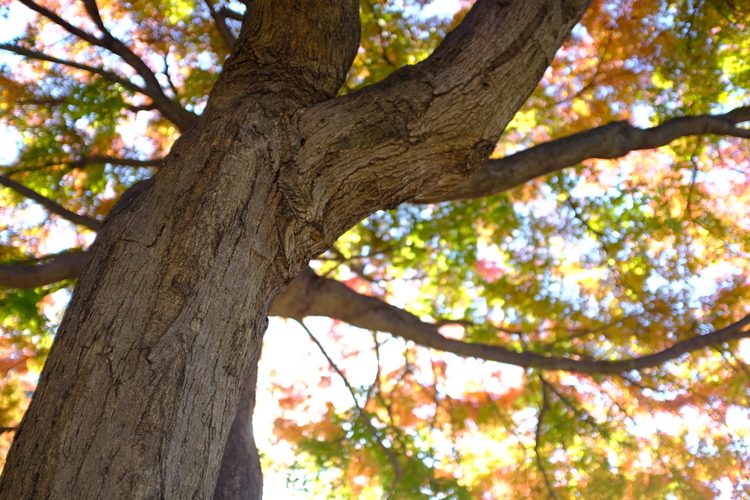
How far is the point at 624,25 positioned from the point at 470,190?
277 cm

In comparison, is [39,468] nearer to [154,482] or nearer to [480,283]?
[154,482]

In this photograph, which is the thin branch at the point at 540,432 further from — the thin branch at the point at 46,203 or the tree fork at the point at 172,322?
the thin branch at the point at 46,203

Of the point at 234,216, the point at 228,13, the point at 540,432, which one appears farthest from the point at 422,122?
the point at 540,432

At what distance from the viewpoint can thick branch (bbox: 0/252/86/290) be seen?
8.75ft

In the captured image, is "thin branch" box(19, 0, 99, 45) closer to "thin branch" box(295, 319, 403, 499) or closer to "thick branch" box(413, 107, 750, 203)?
"thin branch" box(295, 319, 403, 499)

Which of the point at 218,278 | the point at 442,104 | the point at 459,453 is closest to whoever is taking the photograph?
the point at 218,278

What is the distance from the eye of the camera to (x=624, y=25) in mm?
4512

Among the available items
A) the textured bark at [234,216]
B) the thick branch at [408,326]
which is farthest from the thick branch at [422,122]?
the thick branch at [408,326]

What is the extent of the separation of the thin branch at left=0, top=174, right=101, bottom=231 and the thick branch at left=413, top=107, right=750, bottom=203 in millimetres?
2084

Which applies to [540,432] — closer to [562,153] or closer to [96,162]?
[562,153]

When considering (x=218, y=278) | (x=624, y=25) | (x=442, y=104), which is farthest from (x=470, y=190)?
(x=624, y=25)

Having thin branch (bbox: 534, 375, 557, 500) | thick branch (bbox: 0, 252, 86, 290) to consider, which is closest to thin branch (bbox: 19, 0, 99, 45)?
thick branch (bbox: 0, 252, 86, 290)

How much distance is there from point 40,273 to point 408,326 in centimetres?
246

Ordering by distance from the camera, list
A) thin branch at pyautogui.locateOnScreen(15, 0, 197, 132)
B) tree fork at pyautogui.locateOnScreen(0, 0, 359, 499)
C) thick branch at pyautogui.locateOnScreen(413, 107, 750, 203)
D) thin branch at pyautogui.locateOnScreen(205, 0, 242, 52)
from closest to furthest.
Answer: tree fork at pyautogui.locateOnScreen(0, 0, 359, 499) → thick branch at pyautogui.locateOnScreen(413, 107, 750, 203) → thin branch at pyautogui.locateOnScreen(15, 0, 197, 132) → thin branch at pyautogui.locateOnScreen(205, 0, 242, 52)
